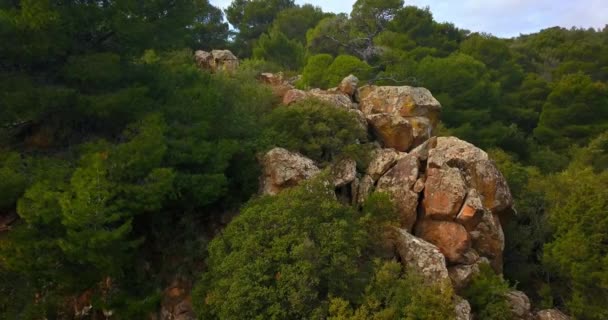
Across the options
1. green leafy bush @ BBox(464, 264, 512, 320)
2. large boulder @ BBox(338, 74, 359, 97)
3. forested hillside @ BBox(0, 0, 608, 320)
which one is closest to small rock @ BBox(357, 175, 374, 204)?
forested hillside @ BBox(0, 0, 608, 320)

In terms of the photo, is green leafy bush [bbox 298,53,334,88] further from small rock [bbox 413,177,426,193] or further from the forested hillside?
small rock [bbox 413,177,426,193]

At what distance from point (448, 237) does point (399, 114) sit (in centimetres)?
639

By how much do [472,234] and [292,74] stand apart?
16259mm

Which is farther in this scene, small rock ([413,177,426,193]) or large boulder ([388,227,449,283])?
small rock ([413,177,426,193])

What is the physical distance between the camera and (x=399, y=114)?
18953 millimetres

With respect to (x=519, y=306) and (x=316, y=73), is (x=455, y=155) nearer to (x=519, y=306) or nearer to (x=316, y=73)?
(x=519, y=306)

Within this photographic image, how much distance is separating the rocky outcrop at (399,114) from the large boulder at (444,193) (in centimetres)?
360

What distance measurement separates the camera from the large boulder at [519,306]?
43.3ft

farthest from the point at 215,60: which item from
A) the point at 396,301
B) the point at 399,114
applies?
the point at 396,301

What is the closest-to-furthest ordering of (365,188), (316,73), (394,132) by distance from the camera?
(365,188) < (394,132) < (316,73)

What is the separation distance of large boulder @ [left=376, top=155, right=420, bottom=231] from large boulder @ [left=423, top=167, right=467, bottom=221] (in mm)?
379

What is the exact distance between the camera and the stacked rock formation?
13141 millimetres

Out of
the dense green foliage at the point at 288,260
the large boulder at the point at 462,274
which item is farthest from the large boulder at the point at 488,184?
the dense green foliage at the point at 288,260

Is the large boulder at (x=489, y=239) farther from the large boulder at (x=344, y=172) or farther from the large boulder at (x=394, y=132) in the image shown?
the large boulder at (x=394, y=132)
